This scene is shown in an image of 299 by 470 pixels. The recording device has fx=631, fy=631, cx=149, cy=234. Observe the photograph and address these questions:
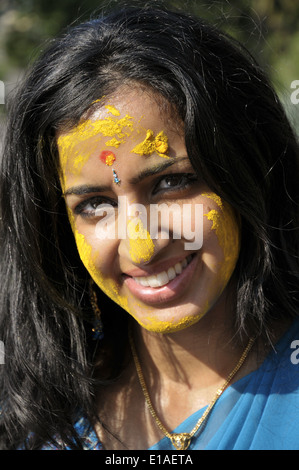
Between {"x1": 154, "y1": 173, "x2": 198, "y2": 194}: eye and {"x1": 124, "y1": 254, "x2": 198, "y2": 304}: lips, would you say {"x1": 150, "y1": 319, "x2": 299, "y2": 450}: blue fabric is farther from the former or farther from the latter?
{"x1": 154, "y1": 173, "x2": 198, "y2": 194}: eye

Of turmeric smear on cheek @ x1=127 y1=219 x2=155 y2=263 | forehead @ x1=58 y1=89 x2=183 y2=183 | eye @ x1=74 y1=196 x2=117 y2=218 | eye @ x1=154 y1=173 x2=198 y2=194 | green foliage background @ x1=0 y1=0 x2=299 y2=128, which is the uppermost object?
green foliage background @ x1=0 y1=0 x2=299 y2=128

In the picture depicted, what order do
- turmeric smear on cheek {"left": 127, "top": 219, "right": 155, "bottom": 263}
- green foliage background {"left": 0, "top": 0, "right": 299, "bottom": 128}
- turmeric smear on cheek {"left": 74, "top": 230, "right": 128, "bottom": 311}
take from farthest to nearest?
green foliage background {"left": 0, "top": 0, "right": 299, "bottom": 128} → turmeric smear on cheek {"left": 74, "top": 230, "right": 128, "bottom": 311} → turmeric smear on cheek {"left": 127, "top": 219, "right": 155, "bottom": 263}

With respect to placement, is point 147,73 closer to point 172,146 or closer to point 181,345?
point 172,146

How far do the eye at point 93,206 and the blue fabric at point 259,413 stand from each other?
2.13 feet

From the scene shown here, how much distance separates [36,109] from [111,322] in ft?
2.55

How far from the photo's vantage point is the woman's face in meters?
1.65

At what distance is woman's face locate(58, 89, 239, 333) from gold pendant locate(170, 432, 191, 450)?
37 centimetres

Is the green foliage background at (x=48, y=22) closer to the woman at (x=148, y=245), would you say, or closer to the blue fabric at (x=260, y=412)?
the woman at (x=148, y=245)

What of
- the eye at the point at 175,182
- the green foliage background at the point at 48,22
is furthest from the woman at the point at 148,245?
the green foliage background at the point at 48,22

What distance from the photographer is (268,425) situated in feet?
5.75

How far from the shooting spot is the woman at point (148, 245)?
5.49ft

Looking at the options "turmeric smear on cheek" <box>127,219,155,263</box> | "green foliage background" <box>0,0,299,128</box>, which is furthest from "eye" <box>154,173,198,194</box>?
"green foliage background" <box>0,0,299,128</box>

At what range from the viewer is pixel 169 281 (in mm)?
1729
